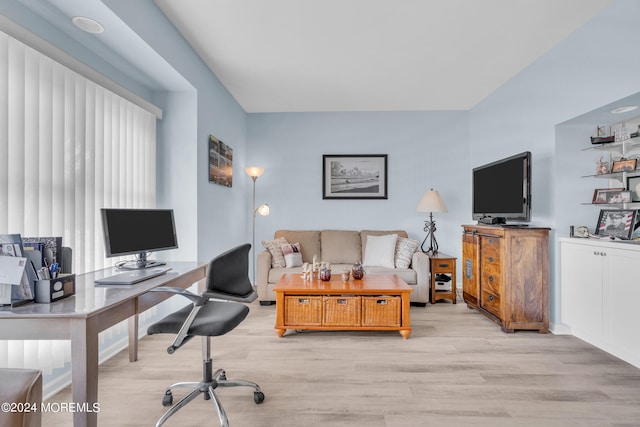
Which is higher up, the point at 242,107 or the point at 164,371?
the point at 242,107

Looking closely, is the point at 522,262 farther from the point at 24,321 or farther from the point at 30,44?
the point at 30,44

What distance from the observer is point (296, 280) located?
3139mm

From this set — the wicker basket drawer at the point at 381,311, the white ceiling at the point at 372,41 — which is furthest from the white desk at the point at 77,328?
the white ceiling at the point at 372,41

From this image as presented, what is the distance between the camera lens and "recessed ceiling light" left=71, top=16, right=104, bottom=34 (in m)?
1.92

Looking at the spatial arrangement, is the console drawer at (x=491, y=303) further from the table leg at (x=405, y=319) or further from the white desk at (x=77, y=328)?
the white desk at (x=77, y=328)

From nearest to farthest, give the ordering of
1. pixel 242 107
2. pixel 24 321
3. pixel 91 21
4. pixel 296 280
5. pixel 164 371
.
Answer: pixel 24 321 → pixel 91 21 → pixel 164 371 → pixel 296 280 → pixel 242 107

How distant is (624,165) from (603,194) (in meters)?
0.33

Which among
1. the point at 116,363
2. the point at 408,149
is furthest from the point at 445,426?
the point at 408,149

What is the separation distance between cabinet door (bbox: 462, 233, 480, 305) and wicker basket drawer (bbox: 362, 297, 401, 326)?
117 cm

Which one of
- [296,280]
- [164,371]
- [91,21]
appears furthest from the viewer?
[296,280]

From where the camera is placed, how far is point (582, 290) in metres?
2.65

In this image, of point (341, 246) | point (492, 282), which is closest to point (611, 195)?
point (492, 282)

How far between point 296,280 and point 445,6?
102 inches

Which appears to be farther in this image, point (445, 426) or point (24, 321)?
point (445, 426)
